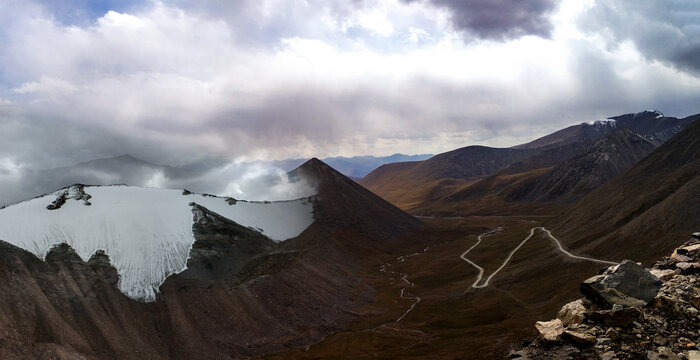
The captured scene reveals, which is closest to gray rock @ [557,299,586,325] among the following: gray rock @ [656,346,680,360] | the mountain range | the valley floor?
gray rock @ [656,346,680,360]

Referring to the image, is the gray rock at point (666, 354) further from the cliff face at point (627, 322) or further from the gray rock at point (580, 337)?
the gray rock at point (580, 337)

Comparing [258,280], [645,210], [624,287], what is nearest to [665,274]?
[624,287]

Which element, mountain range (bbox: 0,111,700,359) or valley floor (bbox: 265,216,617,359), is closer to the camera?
mountain range (bbox: 0,111,700,359)

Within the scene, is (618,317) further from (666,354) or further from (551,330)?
(551,330)

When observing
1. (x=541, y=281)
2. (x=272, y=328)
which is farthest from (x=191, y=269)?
(x=541, y=281)

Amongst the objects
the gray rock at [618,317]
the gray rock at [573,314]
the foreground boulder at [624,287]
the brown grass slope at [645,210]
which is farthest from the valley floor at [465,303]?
the gray rock at [618,317]

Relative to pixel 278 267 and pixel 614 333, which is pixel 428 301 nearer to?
pixel 278 267

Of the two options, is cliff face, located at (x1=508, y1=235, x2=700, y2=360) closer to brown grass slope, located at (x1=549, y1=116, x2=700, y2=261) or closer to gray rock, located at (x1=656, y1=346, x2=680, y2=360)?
gray rock, located at (x1=656, y1=346, x2=680, y2=360)
